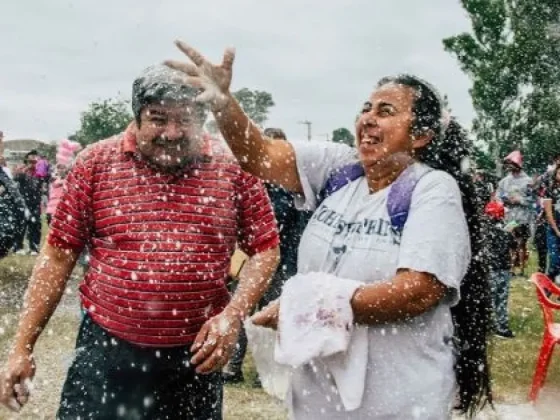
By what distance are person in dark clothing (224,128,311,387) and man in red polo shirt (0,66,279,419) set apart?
2.59 metres

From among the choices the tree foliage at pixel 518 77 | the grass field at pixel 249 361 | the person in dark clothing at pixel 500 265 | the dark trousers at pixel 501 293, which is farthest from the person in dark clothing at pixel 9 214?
the tree foliage at pixel 518 77

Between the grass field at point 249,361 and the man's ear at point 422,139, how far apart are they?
3.87ft

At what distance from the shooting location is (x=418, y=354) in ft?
6.58

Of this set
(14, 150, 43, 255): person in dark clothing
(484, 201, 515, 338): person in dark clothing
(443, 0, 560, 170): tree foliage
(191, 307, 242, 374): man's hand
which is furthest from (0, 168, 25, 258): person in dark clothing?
(443, 0, 560, 170): tree foliage

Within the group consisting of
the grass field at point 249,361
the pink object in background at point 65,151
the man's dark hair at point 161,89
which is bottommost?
the grass field at point 249,361

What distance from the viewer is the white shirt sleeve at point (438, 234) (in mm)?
1924

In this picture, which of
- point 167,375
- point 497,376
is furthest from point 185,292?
point 497,376

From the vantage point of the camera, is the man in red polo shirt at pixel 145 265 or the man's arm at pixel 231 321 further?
the man in red polo shirt at pixel 145 265

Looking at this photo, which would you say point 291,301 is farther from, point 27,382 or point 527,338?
point 527,338

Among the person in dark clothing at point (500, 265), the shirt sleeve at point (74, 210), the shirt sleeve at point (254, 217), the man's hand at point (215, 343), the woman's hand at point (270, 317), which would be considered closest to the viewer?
the woman's hand at point (270, 317)

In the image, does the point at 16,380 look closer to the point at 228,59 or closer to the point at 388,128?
the point at 228,59

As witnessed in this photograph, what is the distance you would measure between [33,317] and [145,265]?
18.0 inches

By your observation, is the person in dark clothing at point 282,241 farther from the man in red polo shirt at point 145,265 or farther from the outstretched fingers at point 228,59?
the outstretched fingers at point 228,59

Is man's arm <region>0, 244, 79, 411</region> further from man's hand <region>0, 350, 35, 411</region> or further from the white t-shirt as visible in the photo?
the white t-shirt
